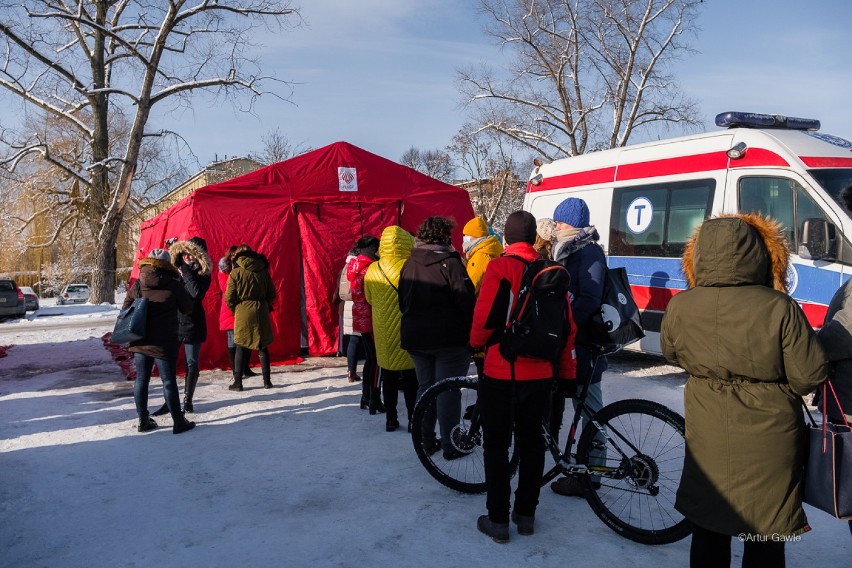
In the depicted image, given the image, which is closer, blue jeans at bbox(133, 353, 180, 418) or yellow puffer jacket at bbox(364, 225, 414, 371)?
yellow puffer jacket at bbox(364, 225, 414, 371)

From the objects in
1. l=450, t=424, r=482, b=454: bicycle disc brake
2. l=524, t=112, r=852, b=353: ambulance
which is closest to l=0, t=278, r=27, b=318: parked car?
l=524, t=112, r=852, b=353: ambulance

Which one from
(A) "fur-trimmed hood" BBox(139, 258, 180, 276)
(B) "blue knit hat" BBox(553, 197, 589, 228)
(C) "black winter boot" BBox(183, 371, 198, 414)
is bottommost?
(C) "black winter boot" BBox(183, 371, 198, 414)

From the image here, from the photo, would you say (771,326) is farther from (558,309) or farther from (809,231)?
(809,231)

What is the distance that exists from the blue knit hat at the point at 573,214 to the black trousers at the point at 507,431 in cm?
117

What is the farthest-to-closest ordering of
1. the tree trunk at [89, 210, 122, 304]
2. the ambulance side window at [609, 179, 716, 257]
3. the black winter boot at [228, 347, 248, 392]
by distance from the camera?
the tree trunk at [89, 210, 122, 304] < the ambulance side window at [609, 179, 716, 257] < the black winter boot at [228, 347, 248, 392]

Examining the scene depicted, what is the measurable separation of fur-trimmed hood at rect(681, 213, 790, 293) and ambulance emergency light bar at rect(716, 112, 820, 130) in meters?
5.67

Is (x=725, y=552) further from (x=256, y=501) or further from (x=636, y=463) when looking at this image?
(x=256, y=501)

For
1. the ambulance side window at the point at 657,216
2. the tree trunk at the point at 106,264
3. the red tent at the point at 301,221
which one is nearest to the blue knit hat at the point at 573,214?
the ambulance side window at the point at 657,216

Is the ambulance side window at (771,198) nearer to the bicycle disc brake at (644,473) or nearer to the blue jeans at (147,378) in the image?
the bicycle disc brake at (644,473)

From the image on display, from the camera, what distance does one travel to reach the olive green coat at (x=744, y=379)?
88.7 inches

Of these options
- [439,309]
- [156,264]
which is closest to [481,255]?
[439,309]

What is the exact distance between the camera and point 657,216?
8.12 m

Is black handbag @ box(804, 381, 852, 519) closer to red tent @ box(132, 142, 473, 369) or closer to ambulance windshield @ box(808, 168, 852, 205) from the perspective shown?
ambulance windshield @ box(808, 168, 852, 205)

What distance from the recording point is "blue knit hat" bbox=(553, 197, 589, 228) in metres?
4.06
